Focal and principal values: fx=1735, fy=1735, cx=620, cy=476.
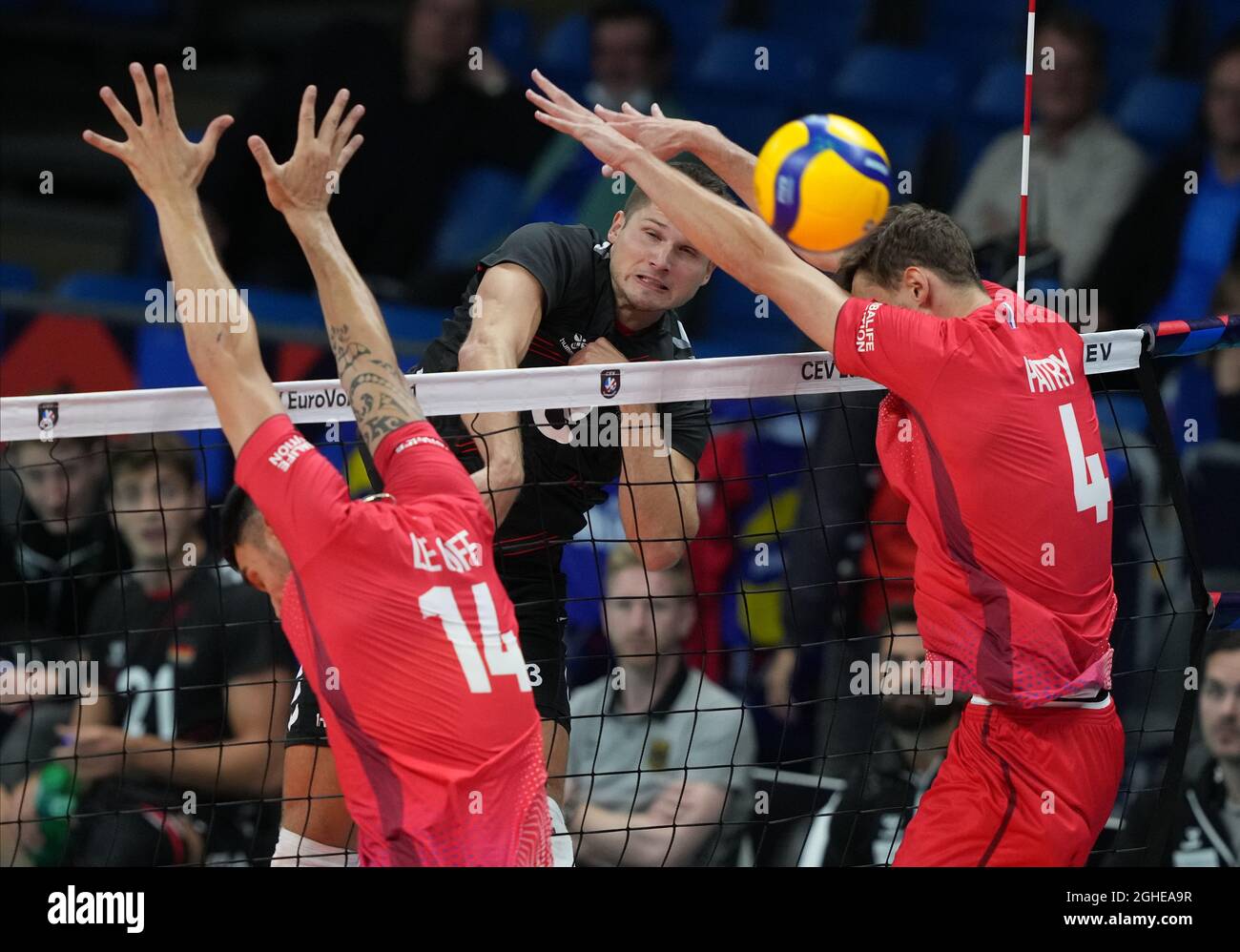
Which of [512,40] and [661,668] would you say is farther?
[512,40]

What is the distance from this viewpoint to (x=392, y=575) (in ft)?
12.5

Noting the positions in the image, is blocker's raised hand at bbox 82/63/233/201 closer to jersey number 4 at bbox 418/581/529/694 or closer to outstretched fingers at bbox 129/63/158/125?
outstretched fingers at bbox 129/63/158/125

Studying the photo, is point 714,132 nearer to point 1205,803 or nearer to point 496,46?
point 1205,803

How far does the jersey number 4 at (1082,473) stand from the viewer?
4379 millimetres

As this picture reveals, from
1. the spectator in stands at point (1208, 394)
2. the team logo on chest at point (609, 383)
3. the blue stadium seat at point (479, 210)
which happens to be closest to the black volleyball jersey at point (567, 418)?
the team logo on chest at point (609, 383)

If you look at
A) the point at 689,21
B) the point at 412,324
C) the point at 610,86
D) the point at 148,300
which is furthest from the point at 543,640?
the point at 689,21

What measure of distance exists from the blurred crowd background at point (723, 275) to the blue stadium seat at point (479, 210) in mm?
17

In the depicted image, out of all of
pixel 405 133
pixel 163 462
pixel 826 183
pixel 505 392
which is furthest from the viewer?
pixel 405 133

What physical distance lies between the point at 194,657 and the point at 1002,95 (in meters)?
4.95

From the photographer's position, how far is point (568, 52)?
32.4 ft

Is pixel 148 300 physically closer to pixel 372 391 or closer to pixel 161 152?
pixel 161 152

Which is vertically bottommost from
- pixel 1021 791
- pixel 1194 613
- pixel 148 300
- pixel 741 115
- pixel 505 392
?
pixel 1021 791

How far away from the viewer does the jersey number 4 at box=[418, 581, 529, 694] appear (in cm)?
384

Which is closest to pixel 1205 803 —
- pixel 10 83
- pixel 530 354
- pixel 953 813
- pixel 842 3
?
pixel 953 813
